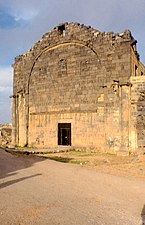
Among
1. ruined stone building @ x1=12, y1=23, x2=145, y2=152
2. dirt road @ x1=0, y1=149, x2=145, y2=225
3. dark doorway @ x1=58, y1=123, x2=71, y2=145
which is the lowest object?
dirt road @ x1=0, y1=149, x2=145, y2=225

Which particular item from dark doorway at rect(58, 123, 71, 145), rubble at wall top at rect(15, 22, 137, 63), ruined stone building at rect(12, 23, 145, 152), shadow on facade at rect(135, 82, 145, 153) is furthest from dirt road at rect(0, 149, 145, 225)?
rubble at wall top at rect(15, 22, 137, 63)

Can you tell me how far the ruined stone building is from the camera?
1625 centimetres

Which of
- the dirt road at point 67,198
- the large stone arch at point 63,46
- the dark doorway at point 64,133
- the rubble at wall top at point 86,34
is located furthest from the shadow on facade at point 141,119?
the dirt road at point 67,198

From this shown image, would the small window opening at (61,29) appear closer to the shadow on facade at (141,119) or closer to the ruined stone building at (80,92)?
the ruined stone building at (80,92)

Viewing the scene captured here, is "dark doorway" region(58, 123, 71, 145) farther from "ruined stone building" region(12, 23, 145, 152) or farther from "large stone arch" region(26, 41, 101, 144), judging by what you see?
"large stone arch" region(26, 41, 101, 144)

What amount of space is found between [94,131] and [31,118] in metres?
5.95

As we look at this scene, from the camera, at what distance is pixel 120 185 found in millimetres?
7520

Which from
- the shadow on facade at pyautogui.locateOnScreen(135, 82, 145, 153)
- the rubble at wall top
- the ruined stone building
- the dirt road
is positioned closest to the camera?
the dirt road

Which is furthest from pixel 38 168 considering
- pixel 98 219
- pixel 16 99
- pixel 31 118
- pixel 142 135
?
pixel 16 99

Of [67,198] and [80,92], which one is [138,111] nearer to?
[80,92]

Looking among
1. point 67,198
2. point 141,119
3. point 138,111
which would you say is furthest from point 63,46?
point 67,198

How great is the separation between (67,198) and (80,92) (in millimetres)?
12877

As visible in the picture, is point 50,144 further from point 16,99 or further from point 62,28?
point 62,28

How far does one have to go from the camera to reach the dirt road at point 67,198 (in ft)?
15.1
